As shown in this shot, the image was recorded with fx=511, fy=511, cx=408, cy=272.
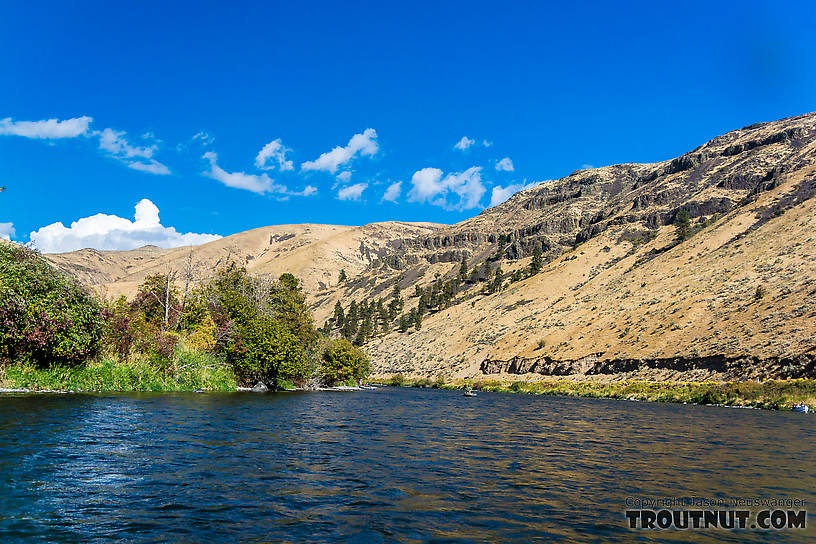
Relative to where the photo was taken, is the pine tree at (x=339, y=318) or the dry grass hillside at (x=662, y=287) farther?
the pine tree at (x=339, y=318)

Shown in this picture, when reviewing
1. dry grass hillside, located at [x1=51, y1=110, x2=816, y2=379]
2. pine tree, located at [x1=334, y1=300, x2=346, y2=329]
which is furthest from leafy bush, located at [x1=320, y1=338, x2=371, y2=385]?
pine tree, located at [x1=334, y1=300, x2=346, y2=329]

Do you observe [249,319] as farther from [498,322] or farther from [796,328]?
[498,322]

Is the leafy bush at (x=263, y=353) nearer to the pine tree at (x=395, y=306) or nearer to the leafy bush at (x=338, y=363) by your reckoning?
the leafy bush at (x=338, y=363)

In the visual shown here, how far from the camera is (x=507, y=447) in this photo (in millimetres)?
19266

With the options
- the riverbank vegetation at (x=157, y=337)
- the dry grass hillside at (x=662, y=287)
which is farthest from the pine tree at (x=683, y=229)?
the riverbank vegetation at (x=157, y=337)

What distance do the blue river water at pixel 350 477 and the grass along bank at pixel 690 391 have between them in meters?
18.6

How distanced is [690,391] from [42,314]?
5364cm

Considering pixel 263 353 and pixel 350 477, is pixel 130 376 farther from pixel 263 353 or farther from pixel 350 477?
pixel 350 477

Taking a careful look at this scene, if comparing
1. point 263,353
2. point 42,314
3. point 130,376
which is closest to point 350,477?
point 42,314

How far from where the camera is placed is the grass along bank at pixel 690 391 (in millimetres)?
41250

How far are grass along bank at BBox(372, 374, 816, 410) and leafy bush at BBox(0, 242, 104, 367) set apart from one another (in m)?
49.3

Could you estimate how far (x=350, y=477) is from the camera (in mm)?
13352

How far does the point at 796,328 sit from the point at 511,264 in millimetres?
103416

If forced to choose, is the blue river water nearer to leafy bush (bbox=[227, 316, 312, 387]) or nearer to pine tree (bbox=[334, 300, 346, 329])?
leafy bush (bbox=[227, 316, 312, 387])
